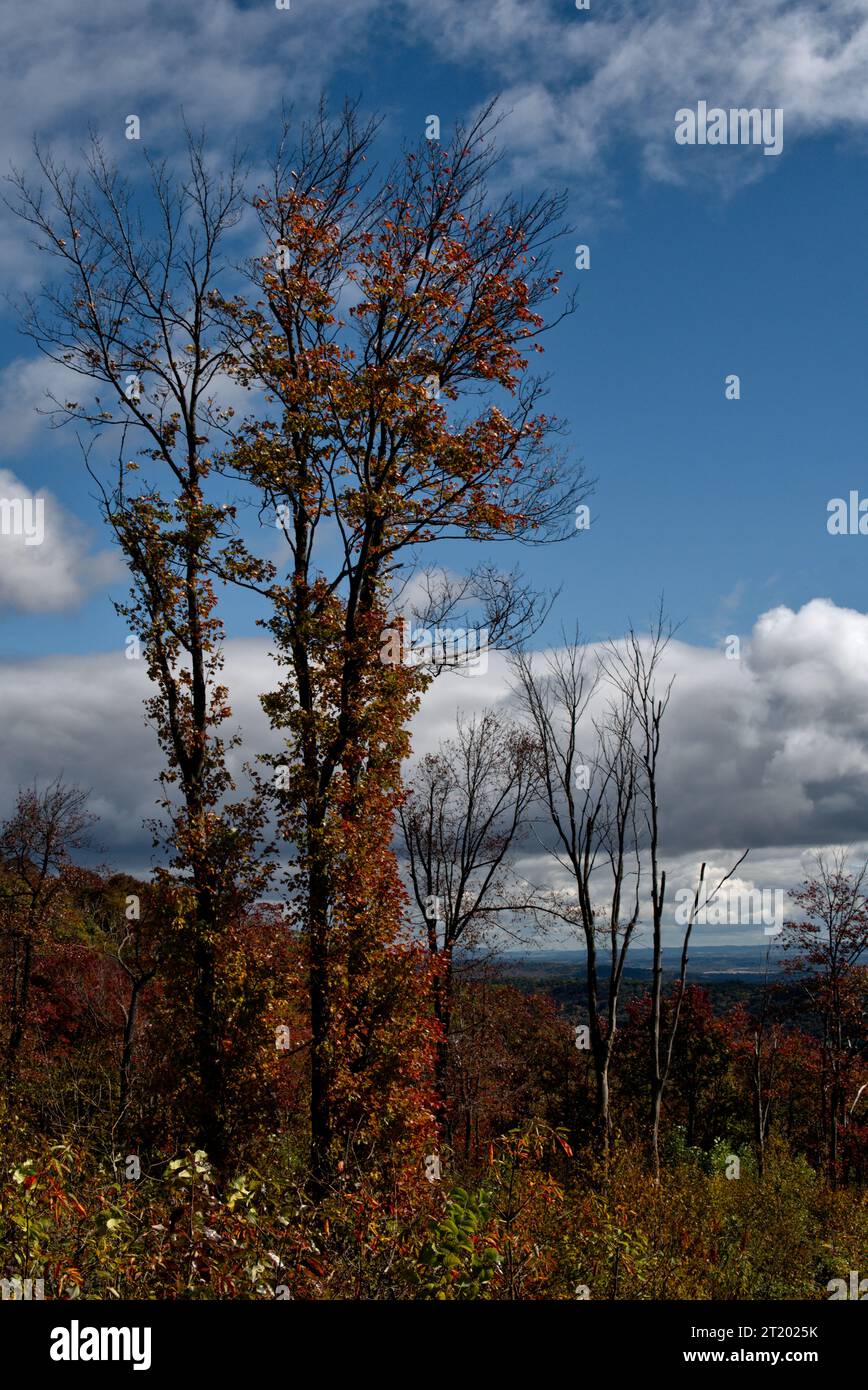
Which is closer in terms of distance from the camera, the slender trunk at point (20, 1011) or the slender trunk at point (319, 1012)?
the slender trunk at point (319, 1012)

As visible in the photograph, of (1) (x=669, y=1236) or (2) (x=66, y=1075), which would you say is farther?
(2) (x=66, y=1075)

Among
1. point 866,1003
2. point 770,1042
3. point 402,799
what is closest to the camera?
point 402,799

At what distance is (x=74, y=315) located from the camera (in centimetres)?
1772

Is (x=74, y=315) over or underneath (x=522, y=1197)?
over

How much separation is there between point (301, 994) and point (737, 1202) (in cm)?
889

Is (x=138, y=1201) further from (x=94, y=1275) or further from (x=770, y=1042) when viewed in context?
(x=770, y=1042)

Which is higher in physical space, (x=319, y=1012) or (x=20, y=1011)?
(x=319, y=1012)

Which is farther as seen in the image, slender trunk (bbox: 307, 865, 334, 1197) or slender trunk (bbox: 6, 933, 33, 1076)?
slender trunk (bbox: 6, 933, 33, 1076)

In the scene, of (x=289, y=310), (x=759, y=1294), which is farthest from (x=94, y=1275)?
(x=289, y=310)

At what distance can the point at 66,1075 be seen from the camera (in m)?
27.1

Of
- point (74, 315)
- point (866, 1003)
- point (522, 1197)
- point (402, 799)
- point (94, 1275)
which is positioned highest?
point (74, 315)

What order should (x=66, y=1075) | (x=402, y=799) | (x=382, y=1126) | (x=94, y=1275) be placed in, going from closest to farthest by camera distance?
(x=94, y=1275), (x=382, y=1126), (x=402, y=799), (x=66, y=1075)

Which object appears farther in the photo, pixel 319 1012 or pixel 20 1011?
pixel 20 1011
